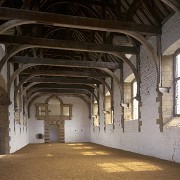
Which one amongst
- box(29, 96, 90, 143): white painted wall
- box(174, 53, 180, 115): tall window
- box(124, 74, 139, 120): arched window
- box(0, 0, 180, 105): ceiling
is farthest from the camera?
box(29, 96, 90, 143): white painted wall

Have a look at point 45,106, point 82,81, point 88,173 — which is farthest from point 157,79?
point 45,106

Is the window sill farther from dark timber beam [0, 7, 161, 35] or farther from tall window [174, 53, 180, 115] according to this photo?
dark timber beam [0, 7, 161, 35]

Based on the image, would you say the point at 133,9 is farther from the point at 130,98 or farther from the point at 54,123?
the point at 54,123

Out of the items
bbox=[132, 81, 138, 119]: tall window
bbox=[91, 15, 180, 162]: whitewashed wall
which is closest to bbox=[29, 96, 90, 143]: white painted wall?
bbox=[91, 15, 180, 162]: whitewashed wall

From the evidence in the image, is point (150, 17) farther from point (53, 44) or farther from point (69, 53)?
point (69, 53)

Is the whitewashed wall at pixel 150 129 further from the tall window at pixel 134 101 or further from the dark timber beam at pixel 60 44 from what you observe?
the dark timber beam at pixel 60 44

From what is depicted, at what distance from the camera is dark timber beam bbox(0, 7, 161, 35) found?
687 cm

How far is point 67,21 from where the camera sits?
24.1 feet

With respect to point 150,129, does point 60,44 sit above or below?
above

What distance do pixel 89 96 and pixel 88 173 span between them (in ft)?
56.0

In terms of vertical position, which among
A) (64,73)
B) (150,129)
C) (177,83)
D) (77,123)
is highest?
(64,73)

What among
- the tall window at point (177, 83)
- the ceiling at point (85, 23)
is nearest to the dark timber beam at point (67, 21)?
the ceiling at point (85, 23)

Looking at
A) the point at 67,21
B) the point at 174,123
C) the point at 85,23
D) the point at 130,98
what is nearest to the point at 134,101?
the point at 130,98

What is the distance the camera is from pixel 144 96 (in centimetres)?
1041
